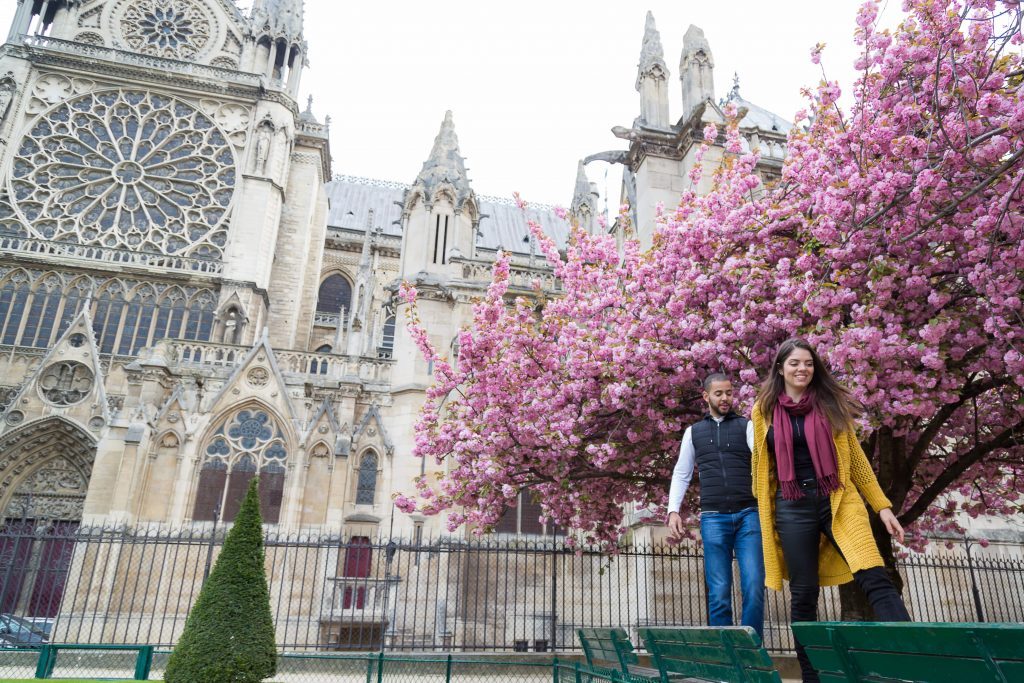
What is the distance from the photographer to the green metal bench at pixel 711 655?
8.27 ft

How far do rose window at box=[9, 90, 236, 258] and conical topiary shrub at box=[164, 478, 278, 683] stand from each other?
22.6 metres

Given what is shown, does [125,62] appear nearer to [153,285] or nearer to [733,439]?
[153,285]

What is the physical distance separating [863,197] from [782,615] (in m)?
9.41

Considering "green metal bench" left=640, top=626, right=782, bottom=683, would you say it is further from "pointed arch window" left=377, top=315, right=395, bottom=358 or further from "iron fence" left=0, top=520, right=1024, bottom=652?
"pointed arch window" left=377, top=315, right=395, bottom=358

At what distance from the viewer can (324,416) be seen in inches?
727

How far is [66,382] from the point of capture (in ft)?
71.5

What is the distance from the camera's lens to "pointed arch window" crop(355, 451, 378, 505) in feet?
59.0

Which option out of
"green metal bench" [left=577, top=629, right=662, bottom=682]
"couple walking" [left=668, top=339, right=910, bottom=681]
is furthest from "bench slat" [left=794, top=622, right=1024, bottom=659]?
"green metal bench" [left=577, top=629, right=662, bottom=682]

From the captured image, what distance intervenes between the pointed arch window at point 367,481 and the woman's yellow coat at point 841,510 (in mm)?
15260

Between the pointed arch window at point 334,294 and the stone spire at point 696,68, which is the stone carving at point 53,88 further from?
the stone spire at point 696,68

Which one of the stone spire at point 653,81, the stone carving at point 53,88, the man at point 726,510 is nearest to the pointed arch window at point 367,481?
the stone spire at point 653,81

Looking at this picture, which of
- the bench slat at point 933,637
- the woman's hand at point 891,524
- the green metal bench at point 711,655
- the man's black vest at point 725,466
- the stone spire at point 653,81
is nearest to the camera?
the bench slat at point 933,637

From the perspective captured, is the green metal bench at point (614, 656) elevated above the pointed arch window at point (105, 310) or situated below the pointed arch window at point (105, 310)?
below

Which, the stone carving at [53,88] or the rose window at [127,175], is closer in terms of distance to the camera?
the rose window at [127,175]
